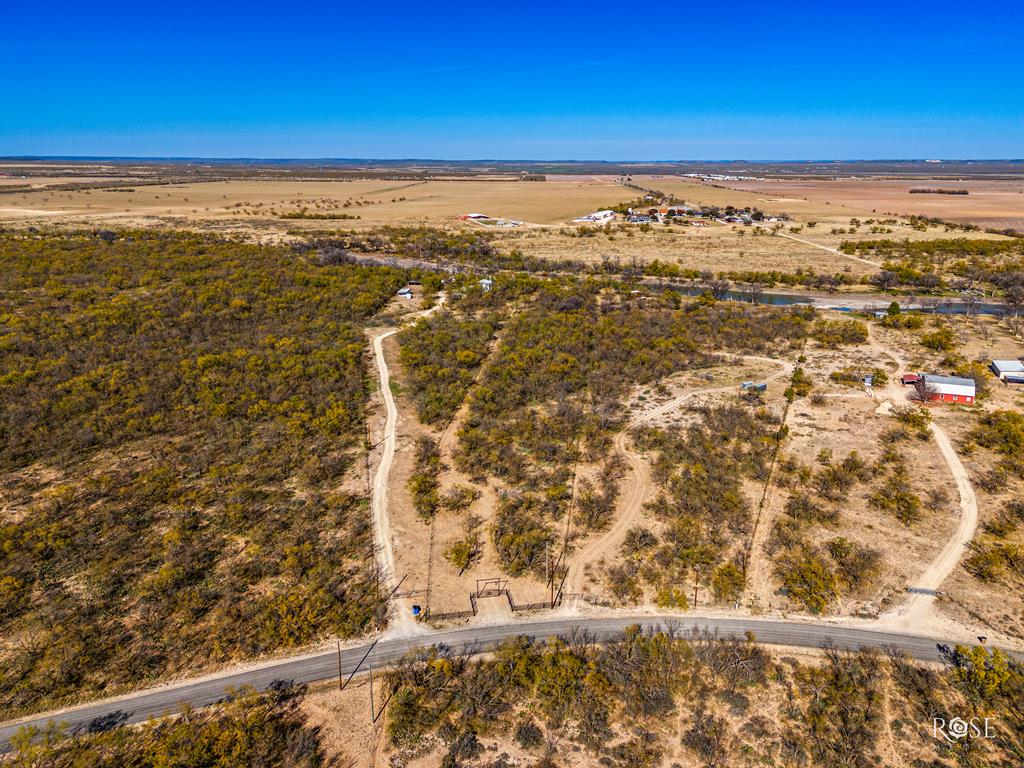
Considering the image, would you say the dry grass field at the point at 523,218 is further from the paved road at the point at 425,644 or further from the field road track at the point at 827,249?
the paved road at the point at 425,644

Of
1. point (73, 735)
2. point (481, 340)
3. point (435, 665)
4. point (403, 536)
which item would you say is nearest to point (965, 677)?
point (435, 665)

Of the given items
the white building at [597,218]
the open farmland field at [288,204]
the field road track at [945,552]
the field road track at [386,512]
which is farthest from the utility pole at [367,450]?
the white building at [597,218]

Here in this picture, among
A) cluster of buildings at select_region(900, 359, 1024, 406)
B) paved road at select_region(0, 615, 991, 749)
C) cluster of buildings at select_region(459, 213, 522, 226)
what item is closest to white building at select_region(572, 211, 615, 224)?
cluster of buildings at select_region(459, 213, 522, 226)

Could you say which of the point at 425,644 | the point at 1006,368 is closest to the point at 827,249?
the point at 1006,368

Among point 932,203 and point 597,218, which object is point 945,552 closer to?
point 597,218

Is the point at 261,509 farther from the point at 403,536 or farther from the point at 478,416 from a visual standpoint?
the point at 478,416

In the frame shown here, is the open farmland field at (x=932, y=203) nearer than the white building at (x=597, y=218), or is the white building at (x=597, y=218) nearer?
the white building at (x=597, y=218)
